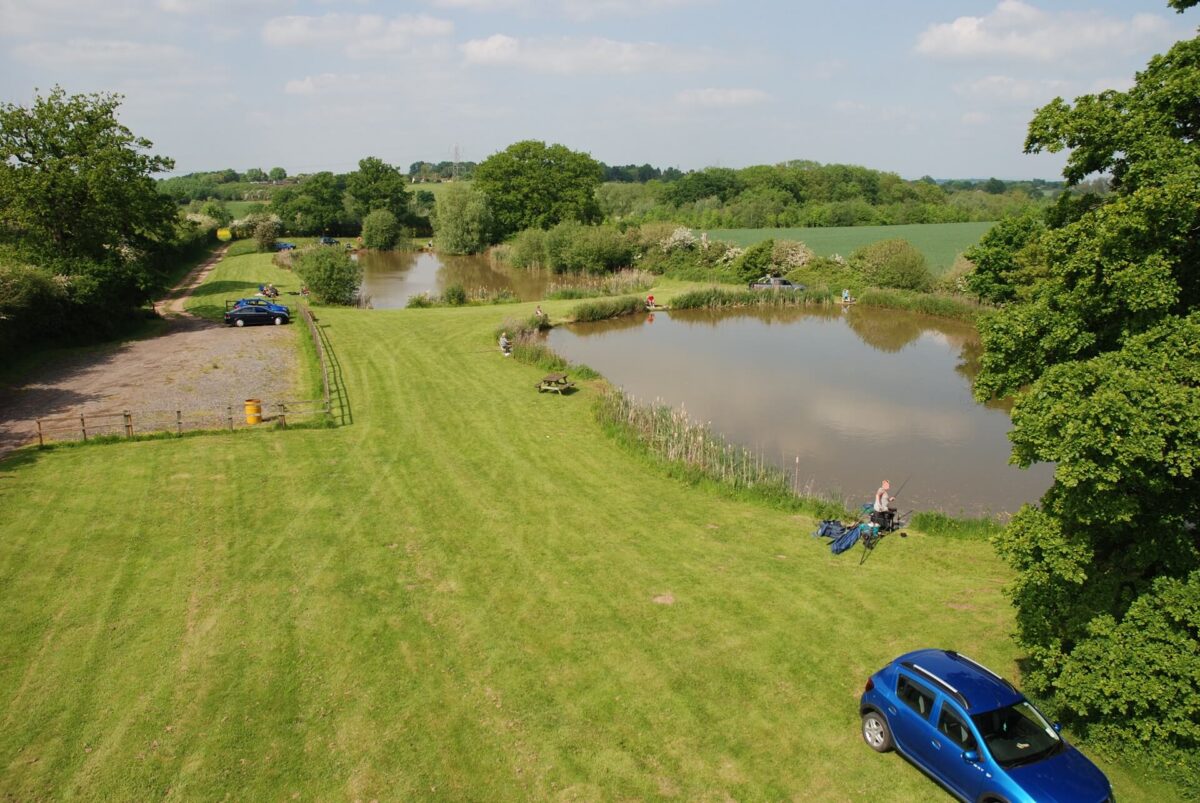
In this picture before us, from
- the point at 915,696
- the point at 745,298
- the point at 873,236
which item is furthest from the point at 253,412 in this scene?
the point at 873,236

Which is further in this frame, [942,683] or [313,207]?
[313,207]

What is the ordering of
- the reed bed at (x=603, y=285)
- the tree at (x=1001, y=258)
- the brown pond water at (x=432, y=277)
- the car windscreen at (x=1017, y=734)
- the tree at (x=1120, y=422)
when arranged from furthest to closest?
the brown pond water at (x=432, y=277), the reed bed at (x=603, y=285), the tree at (x=1001, y=258), the car windscreen at (x=1017, y=734), the tree at (x=1120, y=422)

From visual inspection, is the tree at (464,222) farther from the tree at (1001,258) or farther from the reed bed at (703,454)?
the reed bed at (703,454)

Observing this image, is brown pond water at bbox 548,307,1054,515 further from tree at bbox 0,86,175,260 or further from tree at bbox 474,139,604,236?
tree at bbox 474,139,604,236

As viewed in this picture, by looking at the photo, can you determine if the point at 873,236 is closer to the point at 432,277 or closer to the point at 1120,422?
the point at 432,277

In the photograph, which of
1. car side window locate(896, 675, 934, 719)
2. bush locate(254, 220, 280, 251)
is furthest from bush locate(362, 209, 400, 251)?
car side window locate(896, 675, 934, 719)

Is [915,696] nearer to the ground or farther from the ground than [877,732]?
farther from the ground

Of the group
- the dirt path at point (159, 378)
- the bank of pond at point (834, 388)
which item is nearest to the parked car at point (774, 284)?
the bank of pond at point (834, 388)
